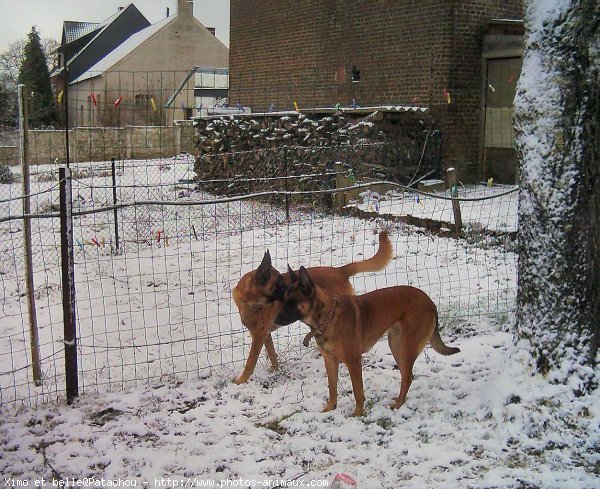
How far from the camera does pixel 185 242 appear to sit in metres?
10.6

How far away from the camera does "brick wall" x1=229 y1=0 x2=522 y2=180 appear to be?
13992 mm

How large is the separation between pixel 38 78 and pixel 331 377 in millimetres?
37072

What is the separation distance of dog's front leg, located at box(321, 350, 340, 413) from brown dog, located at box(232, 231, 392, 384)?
1.41 feet

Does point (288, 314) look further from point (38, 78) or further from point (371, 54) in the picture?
point (38, 78)

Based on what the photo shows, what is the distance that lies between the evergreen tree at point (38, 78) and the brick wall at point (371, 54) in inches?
735

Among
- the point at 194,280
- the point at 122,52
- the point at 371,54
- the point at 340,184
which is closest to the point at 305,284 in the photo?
the point at 194,280

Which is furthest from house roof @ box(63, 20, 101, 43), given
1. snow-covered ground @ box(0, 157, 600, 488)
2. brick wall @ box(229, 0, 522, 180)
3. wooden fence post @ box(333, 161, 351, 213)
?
snow-covered ground @ box(0, 157, 600, 488)

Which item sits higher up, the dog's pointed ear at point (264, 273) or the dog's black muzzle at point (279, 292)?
the dog's pointed ear at point (264, 273)

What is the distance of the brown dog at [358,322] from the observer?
454 centimetres

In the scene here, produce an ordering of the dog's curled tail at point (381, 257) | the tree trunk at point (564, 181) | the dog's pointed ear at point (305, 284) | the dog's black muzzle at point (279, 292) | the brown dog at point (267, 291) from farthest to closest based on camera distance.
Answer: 1. the dog's curled tail at point (381, 257)
2. the brown dog at point (267, 291)
3. the dog's black muzzle at point (279, 292)
4. the dog's pointed ear at point (305, 284)
5. the tree trunk at point (564, 181)

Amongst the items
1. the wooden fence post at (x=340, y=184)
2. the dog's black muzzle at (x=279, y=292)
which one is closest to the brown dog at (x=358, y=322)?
the dog's black muzzle at (x=279, y=292)

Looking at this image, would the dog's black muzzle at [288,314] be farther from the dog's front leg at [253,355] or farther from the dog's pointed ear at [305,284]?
the dog's front leg at [253,355]

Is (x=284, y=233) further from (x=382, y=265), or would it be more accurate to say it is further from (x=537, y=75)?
(x=537, y=75)

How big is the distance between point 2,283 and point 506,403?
7.34m
